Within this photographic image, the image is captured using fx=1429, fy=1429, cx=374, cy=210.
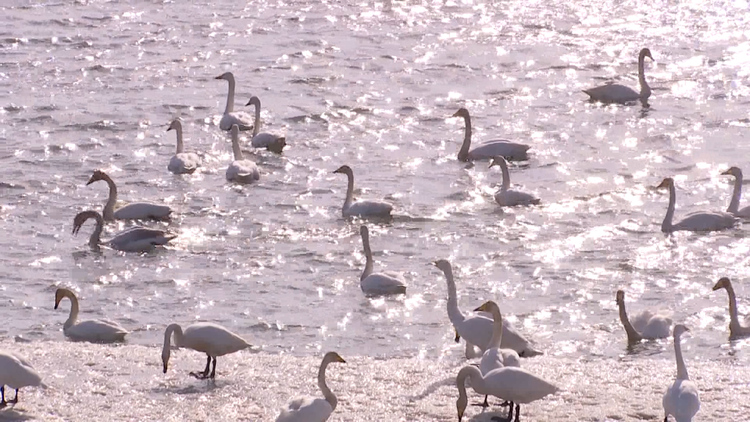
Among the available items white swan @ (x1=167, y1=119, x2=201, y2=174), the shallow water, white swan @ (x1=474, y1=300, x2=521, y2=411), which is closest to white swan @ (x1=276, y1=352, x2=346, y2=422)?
the shallow water

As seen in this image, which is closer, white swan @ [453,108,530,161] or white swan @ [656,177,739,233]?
white swan @ [656,177,739,233]

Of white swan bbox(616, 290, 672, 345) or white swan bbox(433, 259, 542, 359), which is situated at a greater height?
white swan bbox(433, 259, 542, 359)

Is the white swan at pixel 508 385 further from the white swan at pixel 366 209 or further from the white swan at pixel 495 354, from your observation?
the white swan at pixel 366 209

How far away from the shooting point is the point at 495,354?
11062 millimetres

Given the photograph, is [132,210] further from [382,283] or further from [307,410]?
[307,410]

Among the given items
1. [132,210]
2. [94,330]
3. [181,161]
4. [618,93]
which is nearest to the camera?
[94,330]

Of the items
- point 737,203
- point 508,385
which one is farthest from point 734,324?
point 737,203

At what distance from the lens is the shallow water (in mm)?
14125

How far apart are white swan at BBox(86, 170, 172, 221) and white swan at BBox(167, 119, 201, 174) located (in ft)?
4.97

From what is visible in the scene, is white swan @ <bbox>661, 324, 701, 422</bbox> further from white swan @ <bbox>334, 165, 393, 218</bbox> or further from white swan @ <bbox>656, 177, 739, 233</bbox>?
white swan @ <bbox>334, 165, 393, 218</bbox>

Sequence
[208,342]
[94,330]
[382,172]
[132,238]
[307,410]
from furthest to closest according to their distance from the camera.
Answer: [382,172] < [132,238] < [94,330] < [208,342] < [307,410]

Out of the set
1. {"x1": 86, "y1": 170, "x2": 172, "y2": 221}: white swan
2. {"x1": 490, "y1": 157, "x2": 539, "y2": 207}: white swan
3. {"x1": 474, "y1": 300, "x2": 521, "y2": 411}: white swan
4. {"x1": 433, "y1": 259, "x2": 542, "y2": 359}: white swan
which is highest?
{"x1": 474, "y1": 300, "x2": 521, "y2": 411}: white swan

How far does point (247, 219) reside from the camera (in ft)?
58.3

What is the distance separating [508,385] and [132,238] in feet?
25.0
